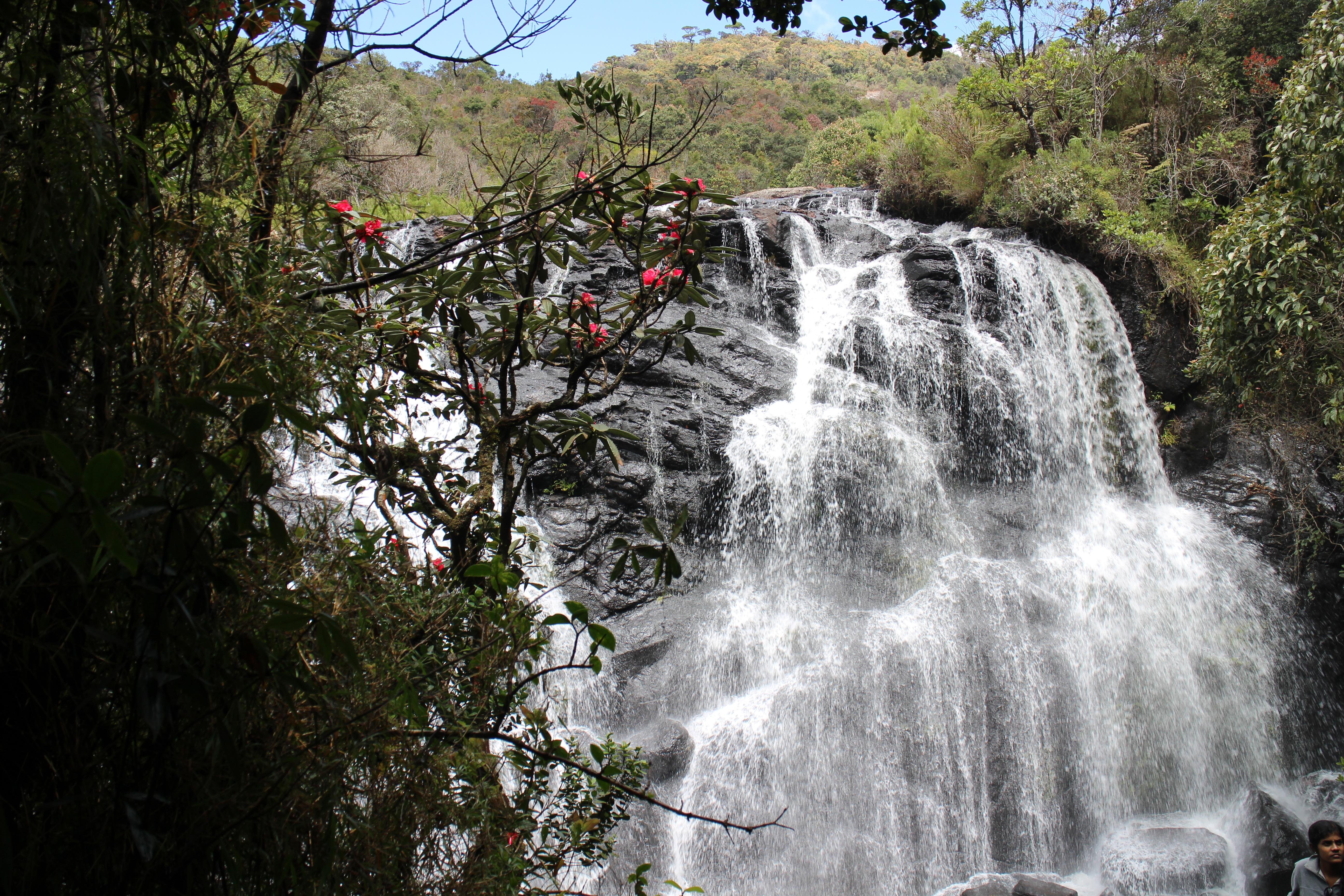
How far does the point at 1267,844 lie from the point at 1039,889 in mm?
1934

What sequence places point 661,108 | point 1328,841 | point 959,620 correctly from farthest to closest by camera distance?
point 661,108 < point 959,620 < point 1328,841

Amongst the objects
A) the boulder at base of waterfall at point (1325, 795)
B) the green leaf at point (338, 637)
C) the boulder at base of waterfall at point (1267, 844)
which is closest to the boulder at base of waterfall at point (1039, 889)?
the boulder at base of waterfall at point (1267, 844)

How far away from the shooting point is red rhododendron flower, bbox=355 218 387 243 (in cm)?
224

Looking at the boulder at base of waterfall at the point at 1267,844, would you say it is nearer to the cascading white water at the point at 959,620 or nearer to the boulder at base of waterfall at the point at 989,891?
the cascading white water at the point at 959,620

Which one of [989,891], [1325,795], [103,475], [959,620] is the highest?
[103,475]

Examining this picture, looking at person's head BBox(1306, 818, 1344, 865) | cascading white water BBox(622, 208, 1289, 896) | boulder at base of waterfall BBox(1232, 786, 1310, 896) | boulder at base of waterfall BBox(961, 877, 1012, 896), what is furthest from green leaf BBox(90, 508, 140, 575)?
boulder at base of waterfall BBox(1232, 786, 1310, 896)

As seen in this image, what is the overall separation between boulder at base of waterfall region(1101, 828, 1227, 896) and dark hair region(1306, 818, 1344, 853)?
4.76 ft

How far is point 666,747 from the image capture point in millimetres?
6371

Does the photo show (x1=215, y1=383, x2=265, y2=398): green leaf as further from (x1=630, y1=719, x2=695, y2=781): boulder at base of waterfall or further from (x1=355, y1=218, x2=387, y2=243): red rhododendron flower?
(x1=630, y1=719, x2=695, y2=781): boulder at base of waterfall

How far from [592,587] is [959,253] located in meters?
6.45

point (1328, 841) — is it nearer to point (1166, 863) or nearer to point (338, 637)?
point (1166, 863)

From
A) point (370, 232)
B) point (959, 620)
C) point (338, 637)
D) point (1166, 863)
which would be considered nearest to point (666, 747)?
point (959, 620)

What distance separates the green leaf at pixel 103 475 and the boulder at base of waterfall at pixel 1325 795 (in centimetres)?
804

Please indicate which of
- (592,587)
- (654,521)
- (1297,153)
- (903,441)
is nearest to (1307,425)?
(1297,153)
